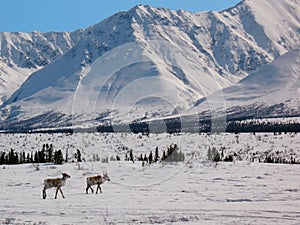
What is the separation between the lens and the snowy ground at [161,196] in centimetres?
1603

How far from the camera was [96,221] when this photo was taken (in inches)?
616

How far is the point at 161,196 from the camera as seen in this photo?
69.9 feet

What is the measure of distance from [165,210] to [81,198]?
519 cm

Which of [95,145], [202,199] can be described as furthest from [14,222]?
[95,145]

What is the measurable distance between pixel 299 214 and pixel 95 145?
51.4 m

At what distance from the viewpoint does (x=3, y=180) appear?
28.7m

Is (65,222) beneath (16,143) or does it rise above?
beneath

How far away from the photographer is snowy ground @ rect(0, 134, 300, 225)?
16031mm

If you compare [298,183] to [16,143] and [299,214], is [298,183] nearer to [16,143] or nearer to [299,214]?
[299,214]

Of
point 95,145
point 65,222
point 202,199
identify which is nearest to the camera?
point 65,222

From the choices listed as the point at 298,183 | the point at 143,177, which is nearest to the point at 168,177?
A: the point at 143,177

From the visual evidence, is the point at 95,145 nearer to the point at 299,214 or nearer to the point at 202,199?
the point at 202,199

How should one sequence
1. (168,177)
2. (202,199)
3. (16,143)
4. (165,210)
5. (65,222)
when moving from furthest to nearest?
1. (16,143)
2. (168,177)
3. (202,199)
4. (165,210)
5. (65,222)

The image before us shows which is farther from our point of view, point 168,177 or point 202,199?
point 168,177
